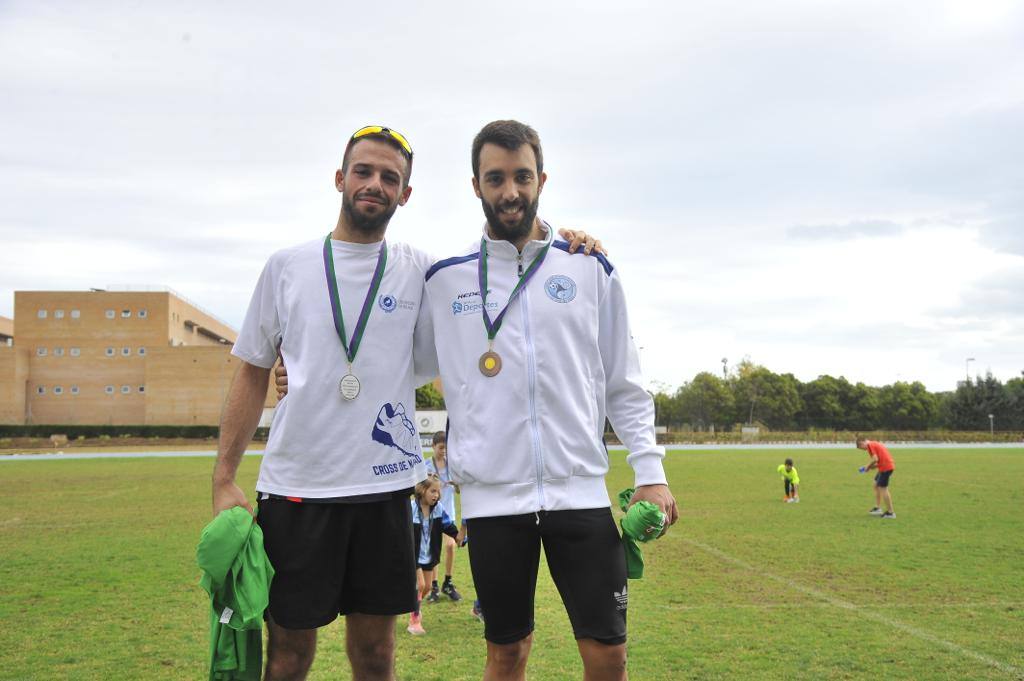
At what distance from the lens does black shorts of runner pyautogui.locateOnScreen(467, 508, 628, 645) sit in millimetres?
2859

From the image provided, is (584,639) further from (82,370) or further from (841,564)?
(82,370)

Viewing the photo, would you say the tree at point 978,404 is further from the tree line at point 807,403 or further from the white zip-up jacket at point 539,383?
the white zip-up jacket at point 539,383

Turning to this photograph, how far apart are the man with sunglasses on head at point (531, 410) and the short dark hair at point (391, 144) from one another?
39 centimetres

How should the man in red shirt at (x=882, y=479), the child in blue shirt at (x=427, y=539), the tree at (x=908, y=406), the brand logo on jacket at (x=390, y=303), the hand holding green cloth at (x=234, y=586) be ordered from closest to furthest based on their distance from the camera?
the hand holding green cloth at (x=234, y=586), the brand logo on jacket at (x=390, y=303), the child in blue shirt at (x=427, y=539), the man in red shirt at (x=882, y=479), the tree at (x=908, y=406)

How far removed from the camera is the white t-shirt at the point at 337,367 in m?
3.11

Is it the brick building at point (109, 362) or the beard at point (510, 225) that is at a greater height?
the brick building at point (109, 362)

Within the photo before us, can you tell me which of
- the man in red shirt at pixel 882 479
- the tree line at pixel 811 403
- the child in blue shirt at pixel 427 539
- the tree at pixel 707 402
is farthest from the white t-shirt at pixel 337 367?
the tree at pixel 707 402

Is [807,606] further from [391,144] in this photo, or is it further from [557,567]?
[391,144]

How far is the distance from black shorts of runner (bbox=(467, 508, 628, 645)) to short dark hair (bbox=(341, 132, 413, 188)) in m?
1.43

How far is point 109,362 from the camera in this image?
71.4 meters

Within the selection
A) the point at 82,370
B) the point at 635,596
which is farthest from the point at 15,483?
the point at 82,370

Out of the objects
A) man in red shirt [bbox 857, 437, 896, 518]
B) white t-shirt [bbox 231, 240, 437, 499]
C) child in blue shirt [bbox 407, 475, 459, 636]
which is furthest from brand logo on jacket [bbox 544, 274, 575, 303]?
man in red shirt [bbox 857, 437, 896, 518]

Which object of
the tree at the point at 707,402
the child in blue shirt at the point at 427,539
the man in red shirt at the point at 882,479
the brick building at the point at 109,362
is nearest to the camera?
the child in blue shirt at the point at 427,539

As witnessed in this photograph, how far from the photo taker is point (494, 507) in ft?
9.53
